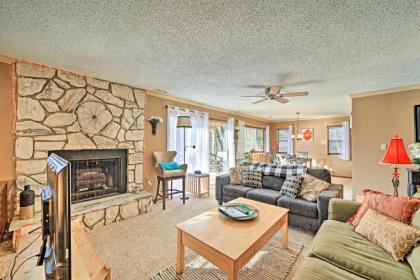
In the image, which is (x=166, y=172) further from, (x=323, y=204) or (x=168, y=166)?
(x=323, y=204)

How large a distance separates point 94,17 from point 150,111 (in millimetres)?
2431

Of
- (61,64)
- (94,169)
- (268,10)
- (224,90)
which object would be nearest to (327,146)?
(224,90)

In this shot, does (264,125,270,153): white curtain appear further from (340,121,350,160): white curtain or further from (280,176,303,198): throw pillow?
(280,176,303,198): throw pillow

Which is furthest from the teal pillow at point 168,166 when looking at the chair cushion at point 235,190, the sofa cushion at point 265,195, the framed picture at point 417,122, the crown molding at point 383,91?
the framed picture at point 417,122

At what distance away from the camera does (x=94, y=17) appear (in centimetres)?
164

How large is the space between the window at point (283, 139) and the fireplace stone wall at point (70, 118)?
A: 7.05 meters

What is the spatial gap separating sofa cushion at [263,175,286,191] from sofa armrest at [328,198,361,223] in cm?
129

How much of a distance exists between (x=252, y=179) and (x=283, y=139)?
19.7 ft

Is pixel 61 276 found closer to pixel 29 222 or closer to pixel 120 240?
pixel 120 240

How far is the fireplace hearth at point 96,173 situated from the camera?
305cm

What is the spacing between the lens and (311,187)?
2881mm

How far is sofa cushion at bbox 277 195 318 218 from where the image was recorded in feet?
8.53

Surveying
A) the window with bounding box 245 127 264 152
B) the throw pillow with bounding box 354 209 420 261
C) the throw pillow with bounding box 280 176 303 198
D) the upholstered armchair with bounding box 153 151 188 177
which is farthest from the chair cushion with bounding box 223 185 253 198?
the window with bounding box 245 127 264 152

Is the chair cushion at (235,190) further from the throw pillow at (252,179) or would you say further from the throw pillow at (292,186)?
the throw pillow at (292,186)
